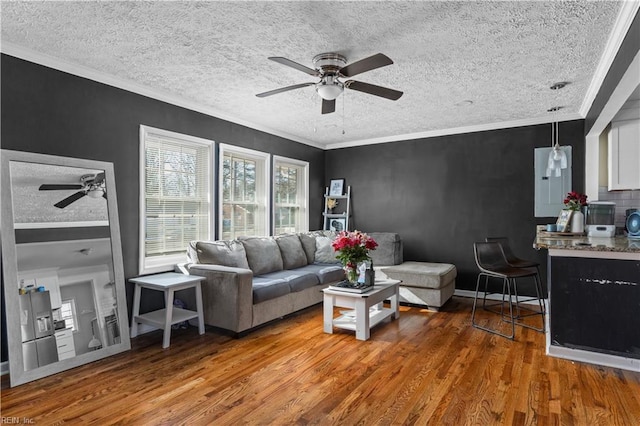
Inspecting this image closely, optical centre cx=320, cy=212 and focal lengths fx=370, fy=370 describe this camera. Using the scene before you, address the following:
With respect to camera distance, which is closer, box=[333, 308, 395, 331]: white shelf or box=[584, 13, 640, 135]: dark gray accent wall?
box=[584, 13, 640, 135]: dark gray accent wall

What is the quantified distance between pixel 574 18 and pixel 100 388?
414 centimetres

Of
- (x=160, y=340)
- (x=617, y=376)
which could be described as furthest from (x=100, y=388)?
(x=617, y=376)

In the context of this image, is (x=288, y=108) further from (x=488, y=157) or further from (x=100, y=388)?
(x=100, y=388)

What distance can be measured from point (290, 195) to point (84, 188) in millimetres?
3397

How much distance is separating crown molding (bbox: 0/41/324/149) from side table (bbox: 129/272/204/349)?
1.92 meters

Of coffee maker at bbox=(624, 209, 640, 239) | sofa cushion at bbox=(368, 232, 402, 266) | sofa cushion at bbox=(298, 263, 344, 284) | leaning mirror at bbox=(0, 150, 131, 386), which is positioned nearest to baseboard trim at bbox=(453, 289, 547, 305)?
sofa cushion at bbox=(368, 232, 402, 266)

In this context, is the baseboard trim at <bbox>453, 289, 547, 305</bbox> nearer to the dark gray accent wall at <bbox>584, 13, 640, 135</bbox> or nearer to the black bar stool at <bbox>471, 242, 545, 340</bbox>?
the black bar stool at <bbox>471, 242, 545, 340</bbox>

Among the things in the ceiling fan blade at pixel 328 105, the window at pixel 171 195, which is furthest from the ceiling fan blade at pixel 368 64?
the window at pixel 171 195

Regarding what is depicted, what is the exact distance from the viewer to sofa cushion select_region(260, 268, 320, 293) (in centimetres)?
432

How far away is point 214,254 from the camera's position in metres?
4.15

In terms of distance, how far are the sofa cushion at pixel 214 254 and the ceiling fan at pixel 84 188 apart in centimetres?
109

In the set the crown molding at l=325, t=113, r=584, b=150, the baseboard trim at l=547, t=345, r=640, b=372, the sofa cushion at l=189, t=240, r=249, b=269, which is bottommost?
the baseboard trim at l=547, t=345, r=640, b=372

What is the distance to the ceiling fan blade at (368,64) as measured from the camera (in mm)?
2447

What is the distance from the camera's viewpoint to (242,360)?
125 inches
